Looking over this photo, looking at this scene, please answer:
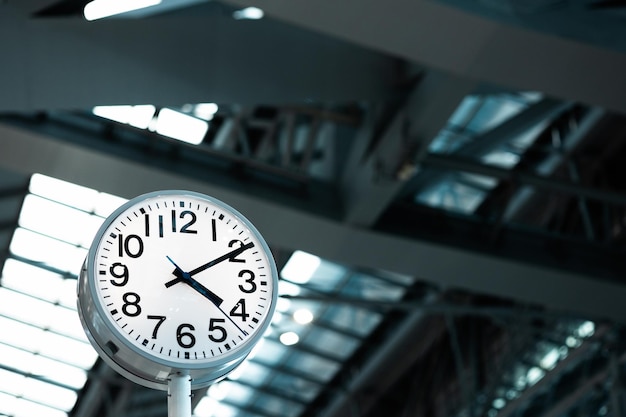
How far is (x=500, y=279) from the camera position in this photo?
1393cm

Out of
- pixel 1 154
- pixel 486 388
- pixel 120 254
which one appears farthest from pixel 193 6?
pixel 486 388

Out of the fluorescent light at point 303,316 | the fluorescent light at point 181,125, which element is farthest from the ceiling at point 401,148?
the fluorescent light at point 303,316

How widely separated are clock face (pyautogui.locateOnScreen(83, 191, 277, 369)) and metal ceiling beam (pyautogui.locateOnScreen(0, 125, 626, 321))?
839cm

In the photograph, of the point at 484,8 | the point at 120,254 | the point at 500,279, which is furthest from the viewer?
the point at 500,279

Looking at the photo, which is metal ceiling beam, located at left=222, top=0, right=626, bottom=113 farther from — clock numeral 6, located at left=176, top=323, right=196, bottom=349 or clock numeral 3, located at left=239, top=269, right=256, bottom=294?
clock numeral 6, located at left=176, top=323, right=196, bottom=349

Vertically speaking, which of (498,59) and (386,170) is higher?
(386,170)

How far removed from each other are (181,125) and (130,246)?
1452 cm

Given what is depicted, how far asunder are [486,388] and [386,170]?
8.67 metres

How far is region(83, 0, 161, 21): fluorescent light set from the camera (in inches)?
407

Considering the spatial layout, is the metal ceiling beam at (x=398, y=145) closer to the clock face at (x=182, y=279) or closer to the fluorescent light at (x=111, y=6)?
the fluorescent light at (x=111, y=6)

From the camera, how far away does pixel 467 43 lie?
906cm

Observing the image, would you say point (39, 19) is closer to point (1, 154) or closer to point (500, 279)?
point (1, 154)

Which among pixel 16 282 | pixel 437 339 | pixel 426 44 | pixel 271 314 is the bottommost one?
pixel 271 314

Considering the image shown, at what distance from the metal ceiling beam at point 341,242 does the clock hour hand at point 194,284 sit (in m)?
8.56
